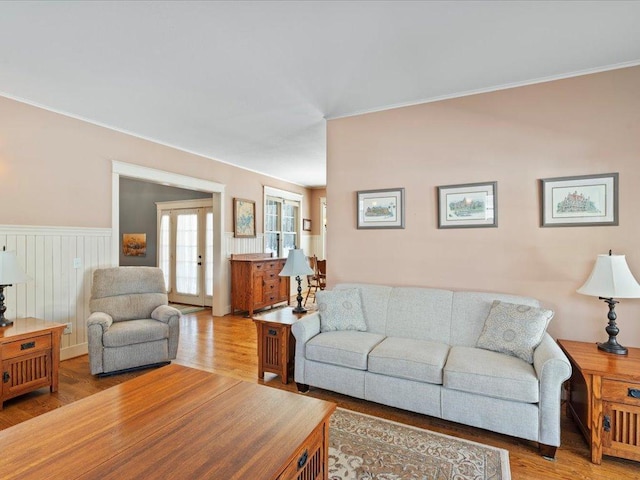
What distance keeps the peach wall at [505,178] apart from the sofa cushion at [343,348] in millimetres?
822

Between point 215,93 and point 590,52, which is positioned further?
point 215,93

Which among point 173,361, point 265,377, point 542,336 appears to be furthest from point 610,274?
point 173,361

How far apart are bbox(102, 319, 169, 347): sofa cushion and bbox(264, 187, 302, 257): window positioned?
3394 millimetres

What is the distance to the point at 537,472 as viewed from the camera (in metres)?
1.87

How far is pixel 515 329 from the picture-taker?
7.71 ft

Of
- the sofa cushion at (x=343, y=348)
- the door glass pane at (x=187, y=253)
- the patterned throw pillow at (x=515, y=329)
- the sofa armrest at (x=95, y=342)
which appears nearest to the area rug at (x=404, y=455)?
the sofa cushion at (x=343, y=348)

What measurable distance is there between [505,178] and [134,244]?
7063 mm

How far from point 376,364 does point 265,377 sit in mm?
1220

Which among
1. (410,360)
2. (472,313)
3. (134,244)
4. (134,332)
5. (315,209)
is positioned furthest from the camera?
(315,209)

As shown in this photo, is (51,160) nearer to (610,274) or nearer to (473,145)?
(473,145)

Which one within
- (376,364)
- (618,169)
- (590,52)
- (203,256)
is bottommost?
(376,364)

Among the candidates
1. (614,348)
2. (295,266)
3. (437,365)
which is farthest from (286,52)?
(614,348)

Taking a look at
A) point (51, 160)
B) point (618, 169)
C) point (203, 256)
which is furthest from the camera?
point (203, 256)

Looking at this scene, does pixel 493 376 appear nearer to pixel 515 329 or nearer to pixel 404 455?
pixel 515 329
